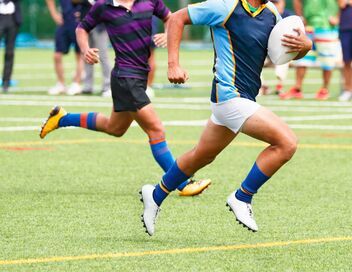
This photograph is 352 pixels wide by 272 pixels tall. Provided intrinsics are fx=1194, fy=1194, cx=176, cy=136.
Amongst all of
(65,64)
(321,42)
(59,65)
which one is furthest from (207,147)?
(65,64)

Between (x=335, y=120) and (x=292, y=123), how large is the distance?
88 centimetres

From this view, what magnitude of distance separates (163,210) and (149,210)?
1178 mm

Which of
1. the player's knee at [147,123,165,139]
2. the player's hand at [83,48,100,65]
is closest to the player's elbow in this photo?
the player's hand at [83,48,100,65]

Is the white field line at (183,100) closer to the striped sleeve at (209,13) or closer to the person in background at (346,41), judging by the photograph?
the person in background at (346,41)

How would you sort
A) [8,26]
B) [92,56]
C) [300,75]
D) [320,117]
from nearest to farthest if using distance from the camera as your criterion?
[92,56] → [320,117] → [300,75] → [8,26]

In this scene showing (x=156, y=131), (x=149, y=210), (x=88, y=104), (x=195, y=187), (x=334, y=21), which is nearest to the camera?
(x=149, y=210)

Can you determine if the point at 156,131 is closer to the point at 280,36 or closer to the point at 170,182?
the point at 170,182

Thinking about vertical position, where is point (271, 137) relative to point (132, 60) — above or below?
above

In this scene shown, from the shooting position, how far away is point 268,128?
839cm

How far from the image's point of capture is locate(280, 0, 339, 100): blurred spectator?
22484 mm

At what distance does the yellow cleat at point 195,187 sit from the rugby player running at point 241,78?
1.96m

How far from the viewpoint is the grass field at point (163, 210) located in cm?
790

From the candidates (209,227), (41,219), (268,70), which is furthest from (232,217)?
(268,70)

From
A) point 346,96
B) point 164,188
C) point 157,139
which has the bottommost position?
point 346,96
